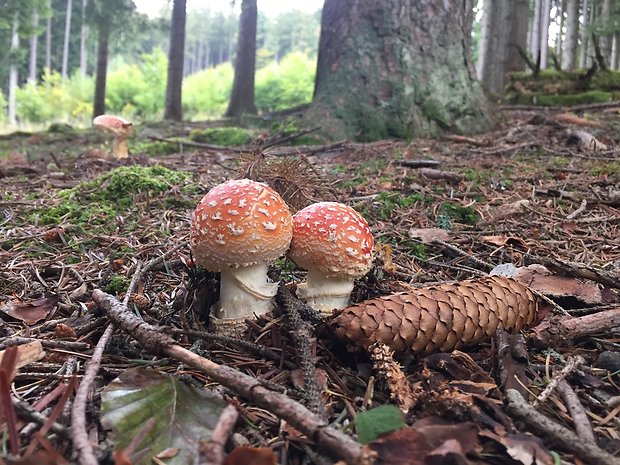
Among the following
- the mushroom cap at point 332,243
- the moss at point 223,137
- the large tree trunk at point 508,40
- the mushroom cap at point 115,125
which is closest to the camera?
the mushroom cap at point 332,243

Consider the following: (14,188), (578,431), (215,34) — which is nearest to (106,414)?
(578,431)

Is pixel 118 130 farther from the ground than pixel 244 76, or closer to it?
closer to it

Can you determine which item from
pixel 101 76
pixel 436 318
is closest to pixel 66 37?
pixel 101 76

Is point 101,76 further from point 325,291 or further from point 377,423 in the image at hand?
point 377,423

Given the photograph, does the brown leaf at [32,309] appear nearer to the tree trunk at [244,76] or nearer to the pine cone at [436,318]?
the pine cone at [436,318]

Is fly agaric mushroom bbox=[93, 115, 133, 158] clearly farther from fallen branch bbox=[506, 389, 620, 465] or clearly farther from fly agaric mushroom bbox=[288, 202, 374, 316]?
fallen branch bbox=[506, 389, 620, 465]

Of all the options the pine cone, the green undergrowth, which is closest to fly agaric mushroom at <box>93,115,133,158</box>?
the green undergrowth

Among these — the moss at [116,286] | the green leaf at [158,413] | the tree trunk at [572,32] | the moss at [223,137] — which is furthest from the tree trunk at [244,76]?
the tree trunk at [572,32]
